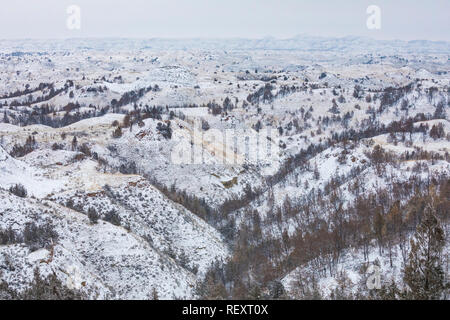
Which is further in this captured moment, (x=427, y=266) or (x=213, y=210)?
(x=213, y=210)

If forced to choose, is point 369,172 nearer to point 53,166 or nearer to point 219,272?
point 219,272

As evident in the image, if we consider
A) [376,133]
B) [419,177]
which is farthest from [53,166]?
[376,133]

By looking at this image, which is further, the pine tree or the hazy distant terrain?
the hazy distant terrain

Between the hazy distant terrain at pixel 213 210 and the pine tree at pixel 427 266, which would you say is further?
the hazy distant terrain at pixel 213 210

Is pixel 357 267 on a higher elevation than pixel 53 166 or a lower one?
lower

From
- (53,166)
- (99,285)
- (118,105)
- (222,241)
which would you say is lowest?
(222,241)

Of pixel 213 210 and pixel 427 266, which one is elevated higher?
pixel 427 266

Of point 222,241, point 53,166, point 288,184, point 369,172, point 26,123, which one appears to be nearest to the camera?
point 222,241

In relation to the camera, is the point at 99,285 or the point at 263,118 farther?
the point at 263,118
